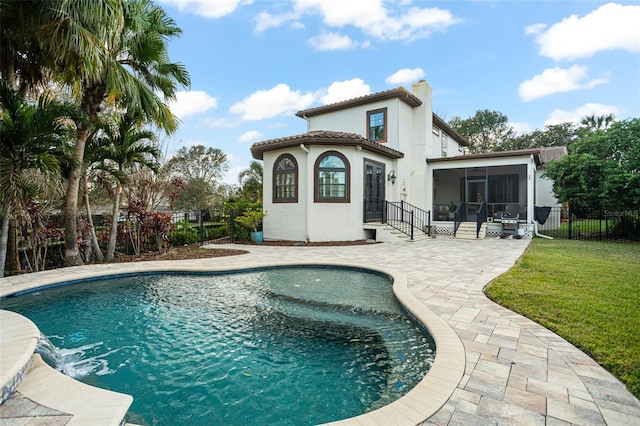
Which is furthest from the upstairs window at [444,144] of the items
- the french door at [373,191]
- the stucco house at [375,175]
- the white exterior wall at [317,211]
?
the white exterior wall at [317,211]

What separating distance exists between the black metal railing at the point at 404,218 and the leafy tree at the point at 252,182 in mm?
7797

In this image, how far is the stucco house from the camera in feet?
39.6

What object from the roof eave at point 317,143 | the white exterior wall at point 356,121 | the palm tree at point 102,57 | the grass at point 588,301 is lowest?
the grass at point 588,301

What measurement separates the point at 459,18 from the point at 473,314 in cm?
906

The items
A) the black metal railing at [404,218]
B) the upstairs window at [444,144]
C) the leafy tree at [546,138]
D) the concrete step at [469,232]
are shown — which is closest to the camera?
the black metal railing at [404,218]

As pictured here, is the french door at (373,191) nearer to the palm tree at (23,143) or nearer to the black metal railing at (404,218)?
the black metal railing at (404,218)

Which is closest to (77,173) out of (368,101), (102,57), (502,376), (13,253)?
(13,253)

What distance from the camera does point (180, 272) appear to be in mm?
7234

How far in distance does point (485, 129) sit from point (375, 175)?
2624cm

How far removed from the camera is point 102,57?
6.39 m

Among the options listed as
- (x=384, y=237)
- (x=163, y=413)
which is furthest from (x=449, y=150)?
(x=163, y=413)

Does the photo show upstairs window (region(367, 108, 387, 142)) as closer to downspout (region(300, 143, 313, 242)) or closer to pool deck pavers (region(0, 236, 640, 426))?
downspout (region(300, 143, 313, 242))

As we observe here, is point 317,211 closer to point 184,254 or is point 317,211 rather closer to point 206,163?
point 184,254

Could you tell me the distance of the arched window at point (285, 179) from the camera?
1236 cm
